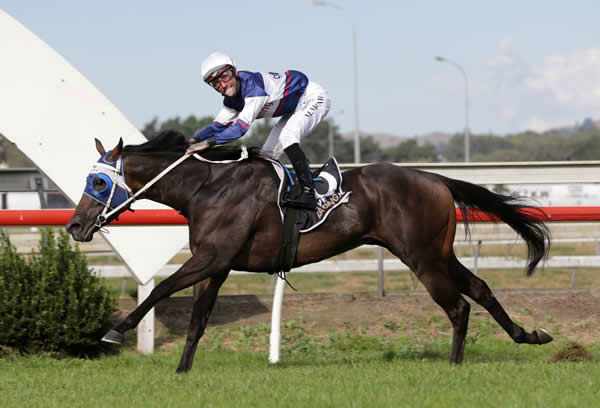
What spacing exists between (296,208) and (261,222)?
0.25 metres

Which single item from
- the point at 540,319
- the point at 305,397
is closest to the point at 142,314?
the point at 305,397

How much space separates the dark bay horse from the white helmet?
50 centimetres

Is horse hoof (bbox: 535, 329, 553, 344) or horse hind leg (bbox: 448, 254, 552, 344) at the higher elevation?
horse hind leg (bbox: 448, 254, 552, 344)

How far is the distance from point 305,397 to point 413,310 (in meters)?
2.97

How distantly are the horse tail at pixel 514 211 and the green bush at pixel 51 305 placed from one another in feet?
9.01

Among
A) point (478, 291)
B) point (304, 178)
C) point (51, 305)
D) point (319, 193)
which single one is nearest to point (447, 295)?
point (478, 291)

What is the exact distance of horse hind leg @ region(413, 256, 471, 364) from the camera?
16.0 ft

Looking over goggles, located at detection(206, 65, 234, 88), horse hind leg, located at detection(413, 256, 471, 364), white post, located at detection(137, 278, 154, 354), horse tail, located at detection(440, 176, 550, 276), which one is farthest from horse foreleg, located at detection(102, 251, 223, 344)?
horse tail, located at detection(440, 176, 550, 276)

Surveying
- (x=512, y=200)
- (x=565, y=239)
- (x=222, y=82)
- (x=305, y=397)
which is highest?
(x=222, y=82)

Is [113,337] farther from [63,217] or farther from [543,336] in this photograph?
[543,336]

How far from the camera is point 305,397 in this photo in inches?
137

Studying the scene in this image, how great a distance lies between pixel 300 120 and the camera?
497 cm

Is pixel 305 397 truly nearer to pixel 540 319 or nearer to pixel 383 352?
pixel 383 352

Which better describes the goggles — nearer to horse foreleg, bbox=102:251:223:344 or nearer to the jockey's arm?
the jockey's arm
